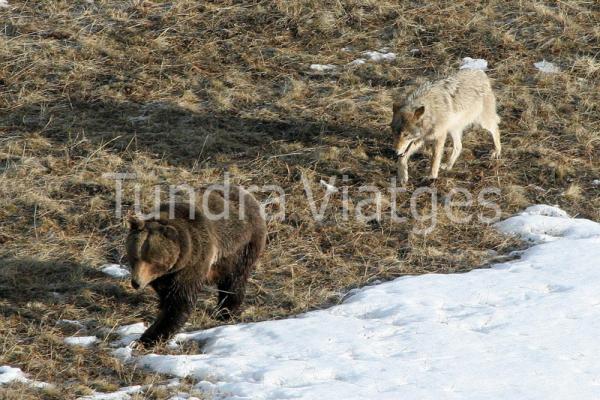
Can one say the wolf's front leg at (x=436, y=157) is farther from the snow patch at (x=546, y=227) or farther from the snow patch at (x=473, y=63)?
the snow patch at (x=473, y=63)

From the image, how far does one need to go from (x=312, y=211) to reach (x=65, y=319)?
12.0 ft

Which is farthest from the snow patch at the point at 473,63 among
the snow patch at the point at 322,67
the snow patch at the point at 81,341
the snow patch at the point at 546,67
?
the snow patch at the point at 81,341

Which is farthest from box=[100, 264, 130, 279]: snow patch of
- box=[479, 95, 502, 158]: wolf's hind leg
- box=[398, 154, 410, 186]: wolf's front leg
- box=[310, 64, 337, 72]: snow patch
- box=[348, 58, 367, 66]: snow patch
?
box=[348, 58, 367, 66]: snow patch

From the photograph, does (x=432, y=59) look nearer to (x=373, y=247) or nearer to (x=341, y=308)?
(x=373, y=247)

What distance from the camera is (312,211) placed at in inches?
446

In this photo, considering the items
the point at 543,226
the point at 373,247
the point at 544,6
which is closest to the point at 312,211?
the point at 373,247

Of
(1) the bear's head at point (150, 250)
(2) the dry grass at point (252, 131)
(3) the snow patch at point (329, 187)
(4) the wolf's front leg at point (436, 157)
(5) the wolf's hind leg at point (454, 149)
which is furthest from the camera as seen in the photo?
(5) the wolf's hind leg at point (454, 149)

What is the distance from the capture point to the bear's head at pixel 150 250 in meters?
7.91

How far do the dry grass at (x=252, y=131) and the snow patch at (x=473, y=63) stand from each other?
198 millimetres

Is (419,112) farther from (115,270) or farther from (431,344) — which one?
(115,270)

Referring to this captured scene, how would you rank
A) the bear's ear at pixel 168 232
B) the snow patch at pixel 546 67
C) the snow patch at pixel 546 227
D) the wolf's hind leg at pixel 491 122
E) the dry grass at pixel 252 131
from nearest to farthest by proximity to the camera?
the bear's ear at pixel 168 232, the dry grass at pixel 252 131, the snow patch at pixel 546 227, the wolf's hind leg at pixel 491 122, the snow patch at pixel 546 67

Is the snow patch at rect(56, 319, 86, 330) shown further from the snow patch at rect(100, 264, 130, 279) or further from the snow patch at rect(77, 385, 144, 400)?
the snow patch at rect(77, 385, 144, 400)

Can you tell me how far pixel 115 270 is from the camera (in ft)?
31.5

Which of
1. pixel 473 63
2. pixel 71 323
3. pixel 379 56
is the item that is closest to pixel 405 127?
pixel 379 56
